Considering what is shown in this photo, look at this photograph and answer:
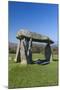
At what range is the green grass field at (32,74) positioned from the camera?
2.31 metres

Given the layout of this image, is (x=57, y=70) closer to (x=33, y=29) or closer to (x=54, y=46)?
(x=54, y=46)

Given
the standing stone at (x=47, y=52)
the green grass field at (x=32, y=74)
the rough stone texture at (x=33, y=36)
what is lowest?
the green grass field at (x=32, y=74)

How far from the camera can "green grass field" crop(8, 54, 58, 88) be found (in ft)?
7.57

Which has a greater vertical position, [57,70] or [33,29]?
[33,29]

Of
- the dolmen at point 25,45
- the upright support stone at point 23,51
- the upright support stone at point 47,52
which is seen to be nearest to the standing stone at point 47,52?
the upright support stone at point 47,52

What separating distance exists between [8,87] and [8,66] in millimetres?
230

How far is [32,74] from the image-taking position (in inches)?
93.0

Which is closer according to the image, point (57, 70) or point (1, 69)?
point (1, 69)

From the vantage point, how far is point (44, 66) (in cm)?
240

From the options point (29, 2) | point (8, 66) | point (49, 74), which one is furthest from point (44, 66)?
point (29, 2)

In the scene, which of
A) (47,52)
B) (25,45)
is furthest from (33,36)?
(47,52)

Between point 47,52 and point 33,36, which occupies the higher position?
point 33,36

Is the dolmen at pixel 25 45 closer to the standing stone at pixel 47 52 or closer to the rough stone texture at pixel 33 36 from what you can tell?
the rough stone texture at pixel 33 36

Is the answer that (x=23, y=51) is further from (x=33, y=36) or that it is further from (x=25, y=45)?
(x=33, y=36)
